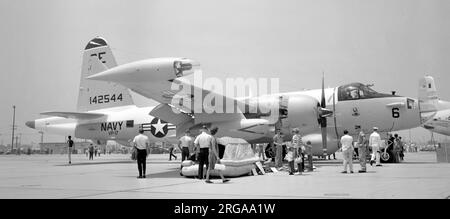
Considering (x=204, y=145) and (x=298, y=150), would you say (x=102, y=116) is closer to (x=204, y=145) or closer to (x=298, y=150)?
(x=204, y=145)

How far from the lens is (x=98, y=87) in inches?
1035

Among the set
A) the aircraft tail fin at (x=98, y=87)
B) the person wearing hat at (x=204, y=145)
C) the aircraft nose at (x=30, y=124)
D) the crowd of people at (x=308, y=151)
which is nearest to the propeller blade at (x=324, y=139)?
the crowd of people at (x=308, y=151)

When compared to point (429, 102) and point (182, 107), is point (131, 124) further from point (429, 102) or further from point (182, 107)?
point (429, 102)

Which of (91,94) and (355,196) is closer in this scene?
(355,196)

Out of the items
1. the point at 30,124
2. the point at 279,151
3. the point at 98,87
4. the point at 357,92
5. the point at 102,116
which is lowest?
the point at 279,151

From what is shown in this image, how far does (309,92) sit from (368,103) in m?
2.87

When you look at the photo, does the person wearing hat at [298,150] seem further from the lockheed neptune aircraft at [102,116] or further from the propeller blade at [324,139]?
the lockheed neptune aircraft at [102,116]

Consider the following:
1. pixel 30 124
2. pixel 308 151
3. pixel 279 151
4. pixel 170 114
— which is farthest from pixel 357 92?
Result: pixel 30 124

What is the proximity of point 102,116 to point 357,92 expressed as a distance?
1516cm

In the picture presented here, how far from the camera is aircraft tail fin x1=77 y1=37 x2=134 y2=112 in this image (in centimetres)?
2591

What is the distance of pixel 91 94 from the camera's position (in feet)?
86.5

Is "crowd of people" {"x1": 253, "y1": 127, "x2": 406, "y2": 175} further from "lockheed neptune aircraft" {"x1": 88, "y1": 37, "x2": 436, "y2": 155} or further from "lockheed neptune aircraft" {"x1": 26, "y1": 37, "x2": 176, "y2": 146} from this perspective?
"lockheed neptune aircraft" {"x1": 26, "y1": 37, "x2": 176, "y2": 146}

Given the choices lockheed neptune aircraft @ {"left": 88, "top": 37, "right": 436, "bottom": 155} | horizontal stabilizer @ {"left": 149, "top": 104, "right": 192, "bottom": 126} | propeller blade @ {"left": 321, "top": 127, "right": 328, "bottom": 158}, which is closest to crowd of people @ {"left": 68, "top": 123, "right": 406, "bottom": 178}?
lockheed neptune aircraft @ {"left": 88, "top": 37, "right": 436, "bottom": 155}
